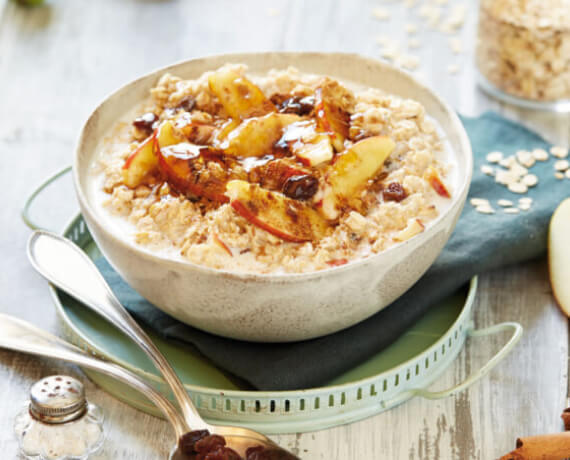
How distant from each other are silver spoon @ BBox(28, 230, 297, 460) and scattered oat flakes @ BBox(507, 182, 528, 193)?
3.00 ft

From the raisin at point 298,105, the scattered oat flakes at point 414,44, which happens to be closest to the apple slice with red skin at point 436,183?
the raisin at point 298,105

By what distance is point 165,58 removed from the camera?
2.68 metres

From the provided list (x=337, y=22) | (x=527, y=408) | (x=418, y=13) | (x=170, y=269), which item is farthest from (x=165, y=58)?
(x=527, y=408)

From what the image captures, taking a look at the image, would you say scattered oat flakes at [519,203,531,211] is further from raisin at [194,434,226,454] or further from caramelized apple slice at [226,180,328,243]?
raisin at [194,434,226,454]

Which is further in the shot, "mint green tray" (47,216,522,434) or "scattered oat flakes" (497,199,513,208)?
"scattered oat flakes" (497,199,513,208)

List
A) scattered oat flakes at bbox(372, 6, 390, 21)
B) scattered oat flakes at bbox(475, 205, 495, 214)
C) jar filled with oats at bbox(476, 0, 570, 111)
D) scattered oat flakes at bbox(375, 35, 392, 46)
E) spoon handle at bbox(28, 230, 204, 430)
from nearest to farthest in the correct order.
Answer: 1. spoon handle at bbox(28, 230, 204, 430)
2. scattered oat flakes at bbox(475, 205, 495, 214)
3. jar filled with oats at bbox(476, 0, 570, 111)
4. scattered oat flakes at bbox(375, 35, 392, 46)
5. scattered oat flakes at bbox(372, 6, 390, 21)

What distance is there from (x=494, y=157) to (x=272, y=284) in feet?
3.11

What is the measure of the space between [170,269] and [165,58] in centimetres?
140

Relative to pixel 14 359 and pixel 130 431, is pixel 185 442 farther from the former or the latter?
pixel 14 359

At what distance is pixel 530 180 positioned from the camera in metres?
2.06

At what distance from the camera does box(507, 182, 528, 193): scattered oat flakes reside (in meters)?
2.03

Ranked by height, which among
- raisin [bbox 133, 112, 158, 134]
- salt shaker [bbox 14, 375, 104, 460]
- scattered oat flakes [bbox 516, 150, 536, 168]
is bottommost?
salt shaker [bbox 14, 375, 104, 460]

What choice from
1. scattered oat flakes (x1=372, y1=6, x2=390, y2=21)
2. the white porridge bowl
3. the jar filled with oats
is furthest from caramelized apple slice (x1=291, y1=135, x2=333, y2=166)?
scattered oat flakes (x1=372, y1=6, x2=390, y2=21)

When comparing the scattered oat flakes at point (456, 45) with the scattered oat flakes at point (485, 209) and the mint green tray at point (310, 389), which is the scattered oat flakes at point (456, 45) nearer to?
the scattered oat flakes at point (485, 209)
